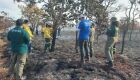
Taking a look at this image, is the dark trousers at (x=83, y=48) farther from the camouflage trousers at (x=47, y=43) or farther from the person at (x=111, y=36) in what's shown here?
the camouflage trousers at (x=47, y=43)

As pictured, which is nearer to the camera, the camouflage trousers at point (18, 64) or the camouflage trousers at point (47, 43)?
the camouflage trousers at point (18, 64)

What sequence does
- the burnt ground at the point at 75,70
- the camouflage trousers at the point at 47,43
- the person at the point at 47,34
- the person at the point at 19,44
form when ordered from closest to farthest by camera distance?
the person at the point at 19,44
the burnt ground at the point at 75,70
the person at the point at 47,34
the camouflage trousers at the point at 47,43

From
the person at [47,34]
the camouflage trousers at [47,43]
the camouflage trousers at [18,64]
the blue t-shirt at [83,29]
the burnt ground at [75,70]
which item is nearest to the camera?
the camouflage trousers at [18,64]

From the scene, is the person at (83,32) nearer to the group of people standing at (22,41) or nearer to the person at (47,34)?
the group of people standing at (22,41)

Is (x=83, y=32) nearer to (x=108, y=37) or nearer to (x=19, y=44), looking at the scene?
(x=108, y=37)

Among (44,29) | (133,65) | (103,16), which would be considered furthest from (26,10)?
(133,65)

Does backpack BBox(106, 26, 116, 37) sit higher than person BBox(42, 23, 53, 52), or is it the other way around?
backpack BBox(106, 26, 116, 37)

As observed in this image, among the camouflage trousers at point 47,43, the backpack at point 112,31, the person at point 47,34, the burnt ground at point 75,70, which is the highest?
the backpack at point 112,31

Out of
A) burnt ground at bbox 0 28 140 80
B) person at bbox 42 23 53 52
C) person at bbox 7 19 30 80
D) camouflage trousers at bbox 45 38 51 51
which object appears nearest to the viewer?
person at bbox 7 19 30 80

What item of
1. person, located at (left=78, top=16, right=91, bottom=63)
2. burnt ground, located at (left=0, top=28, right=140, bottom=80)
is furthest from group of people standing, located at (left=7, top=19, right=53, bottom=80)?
person, located at (left=78, top=16, right=91, bottom=63)

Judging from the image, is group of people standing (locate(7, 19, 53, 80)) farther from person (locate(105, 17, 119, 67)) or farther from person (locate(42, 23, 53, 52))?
person (locate(42, 23, 53, 52))

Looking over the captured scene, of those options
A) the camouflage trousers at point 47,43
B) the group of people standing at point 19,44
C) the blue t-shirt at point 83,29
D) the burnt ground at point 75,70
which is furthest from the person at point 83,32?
the camouflage trousers at point 47,43

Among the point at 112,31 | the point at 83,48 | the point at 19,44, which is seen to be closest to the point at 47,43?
the point at 83,48

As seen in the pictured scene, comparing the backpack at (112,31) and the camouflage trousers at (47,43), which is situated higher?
the backpack at (112,31)
